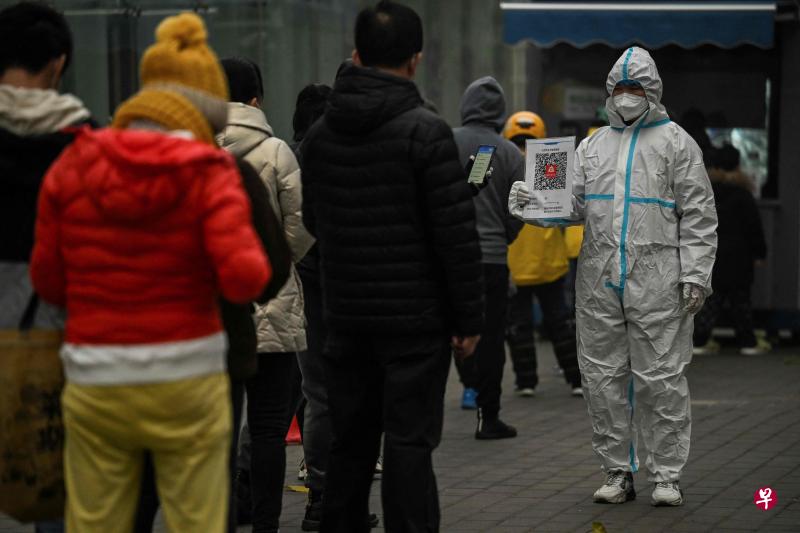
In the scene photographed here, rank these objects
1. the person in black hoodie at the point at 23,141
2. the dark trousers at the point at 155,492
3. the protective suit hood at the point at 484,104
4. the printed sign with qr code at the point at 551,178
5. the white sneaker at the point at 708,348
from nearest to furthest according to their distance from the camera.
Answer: the person in black hoodie at the point at 23,141, the dark trousers at the point at 155,492, the printed sign with qr code at the point at 551,178, the protective suit hood at the point at 484,104, the white sneaker at the point at 708,348

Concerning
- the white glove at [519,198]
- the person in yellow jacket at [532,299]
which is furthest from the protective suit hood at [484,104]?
the white glove at [519,198]

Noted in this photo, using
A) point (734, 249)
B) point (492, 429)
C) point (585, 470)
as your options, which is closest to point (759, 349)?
point (734, 249)

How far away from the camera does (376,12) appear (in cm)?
513

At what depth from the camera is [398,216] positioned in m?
4.99

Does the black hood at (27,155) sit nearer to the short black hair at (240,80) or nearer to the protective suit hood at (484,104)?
the short black hair at (240,80)

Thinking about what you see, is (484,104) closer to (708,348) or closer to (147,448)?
(708,348)

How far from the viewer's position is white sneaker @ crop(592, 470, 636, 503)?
6.88 m

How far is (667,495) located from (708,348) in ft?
21.8

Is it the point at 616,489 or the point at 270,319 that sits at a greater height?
the point at 270,319

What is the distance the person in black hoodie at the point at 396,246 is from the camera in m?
4.98

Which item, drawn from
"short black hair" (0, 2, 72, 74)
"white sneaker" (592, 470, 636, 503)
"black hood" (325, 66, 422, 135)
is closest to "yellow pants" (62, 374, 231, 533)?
"short black hair" (0, 2, 72, 74)

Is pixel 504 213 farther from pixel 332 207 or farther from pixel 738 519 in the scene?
pixel 332 207

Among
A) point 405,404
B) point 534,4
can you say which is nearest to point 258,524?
point 405,404

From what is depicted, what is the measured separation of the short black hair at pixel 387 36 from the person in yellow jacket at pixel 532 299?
17.6 ft
